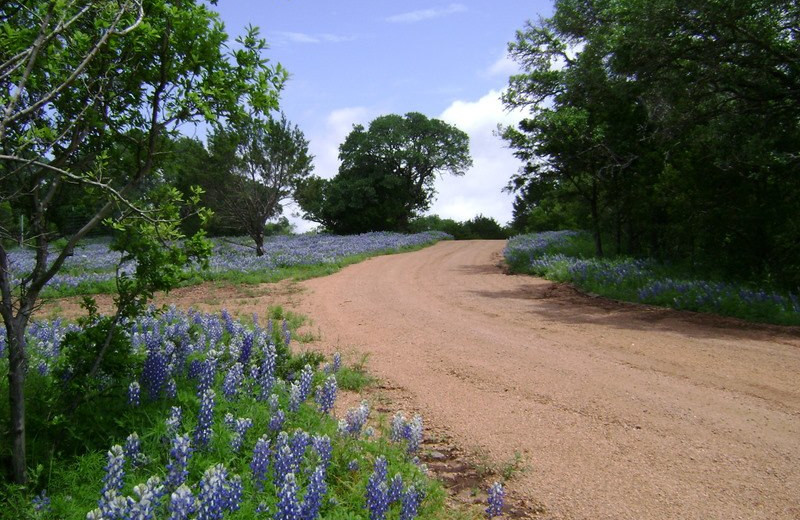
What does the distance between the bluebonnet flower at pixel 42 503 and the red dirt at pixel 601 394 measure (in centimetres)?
302

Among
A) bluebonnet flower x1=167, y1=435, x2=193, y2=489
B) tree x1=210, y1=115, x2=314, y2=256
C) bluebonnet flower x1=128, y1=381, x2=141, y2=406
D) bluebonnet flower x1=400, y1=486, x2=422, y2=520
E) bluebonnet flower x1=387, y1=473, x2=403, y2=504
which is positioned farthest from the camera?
tree x1=210, y1=115, x2=314, y2=256

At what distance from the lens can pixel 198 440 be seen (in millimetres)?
3852

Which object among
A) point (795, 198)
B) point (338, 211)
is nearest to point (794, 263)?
point (795, 198)

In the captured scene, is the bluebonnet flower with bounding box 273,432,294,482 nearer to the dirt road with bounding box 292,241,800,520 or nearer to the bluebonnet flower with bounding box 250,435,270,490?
the bluebonnet flower with bounding box 250,435,270,490

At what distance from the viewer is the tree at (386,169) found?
43.9m

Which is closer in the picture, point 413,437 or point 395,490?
point 395,490

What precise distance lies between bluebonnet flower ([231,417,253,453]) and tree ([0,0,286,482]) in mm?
1243

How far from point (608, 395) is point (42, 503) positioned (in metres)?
5.15

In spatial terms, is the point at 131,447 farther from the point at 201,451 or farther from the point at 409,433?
the point at 409,433

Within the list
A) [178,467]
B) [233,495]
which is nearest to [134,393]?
[178,467]

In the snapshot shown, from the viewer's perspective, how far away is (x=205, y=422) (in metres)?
3.83

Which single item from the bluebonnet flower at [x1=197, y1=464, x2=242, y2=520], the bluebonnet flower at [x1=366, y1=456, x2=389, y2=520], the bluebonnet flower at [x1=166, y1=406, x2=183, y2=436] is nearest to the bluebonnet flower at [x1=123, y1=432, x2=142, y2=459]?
the bluebonnet flower at [x1=166, y1=406, x2=183, y2=436]

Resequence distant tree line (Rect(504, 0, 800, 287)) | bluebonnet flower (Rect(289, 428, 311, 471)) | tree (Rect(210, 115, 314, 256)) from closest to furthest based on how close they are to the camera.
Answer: bluebonnet flower (Rect(289, 428, 311, 471)) < distant tree line (Rect(504, 0, 800, 287)) < tree (Rect(210, 115, 314, 256))

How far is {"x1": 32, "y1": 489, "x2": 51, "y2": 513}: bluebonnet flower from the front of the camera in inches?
123
